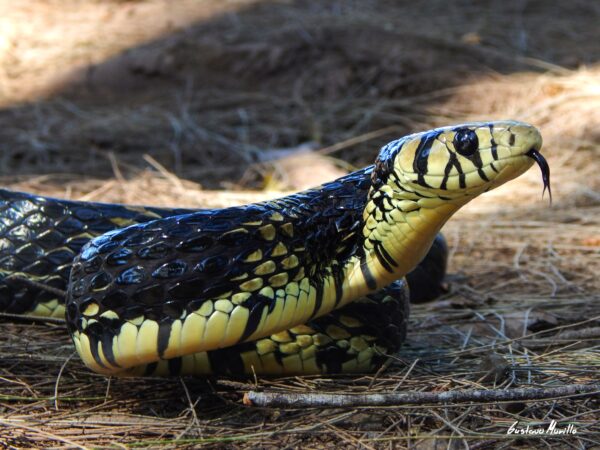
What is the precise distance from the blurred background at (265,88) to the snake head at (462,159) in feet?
10.7

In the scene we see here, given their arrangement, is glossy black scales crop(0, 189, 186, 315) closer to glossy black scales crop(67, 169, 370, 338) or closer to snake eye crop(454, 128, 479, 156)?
glossy black scales crop(67, 169, 370, 338)

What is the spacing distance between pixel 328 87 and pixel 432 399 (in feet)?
21.2

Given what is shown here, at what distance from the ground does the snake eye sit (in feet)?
2.56

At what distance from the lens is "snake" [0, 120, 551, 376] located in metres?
2.59

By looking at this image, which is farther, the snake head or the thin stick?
the snake head

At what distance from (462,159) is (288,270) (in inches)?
26.7

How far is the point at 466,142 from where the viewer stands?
8.68ft

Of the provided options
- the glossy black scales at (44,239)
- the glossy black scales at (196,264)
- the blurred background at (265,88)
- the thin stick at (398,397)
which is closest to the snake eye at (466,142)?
the glossy black scales at (196,264)

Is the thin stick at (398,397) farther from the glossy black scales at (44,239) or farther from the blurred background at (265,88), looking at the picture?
the blurred background at (265,88)

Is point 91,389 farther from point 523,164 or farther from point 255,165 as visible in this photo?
point 255,165

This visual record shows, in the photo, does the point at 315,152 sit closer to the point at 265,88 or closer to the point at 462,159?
the point at 265,88
